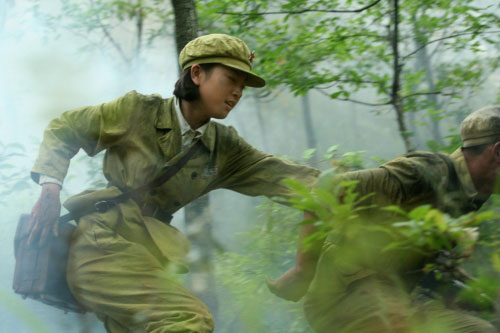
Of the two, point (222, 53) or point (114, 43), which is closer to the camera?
point (222, 53)

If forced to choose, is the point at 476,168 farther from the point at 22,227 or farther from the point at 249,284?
the point at 22,227

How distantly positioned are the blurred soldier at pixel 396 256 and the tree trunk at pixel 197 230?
1.53 m

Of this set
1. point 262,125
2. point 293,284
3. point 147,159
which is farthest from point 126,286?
point 262,125

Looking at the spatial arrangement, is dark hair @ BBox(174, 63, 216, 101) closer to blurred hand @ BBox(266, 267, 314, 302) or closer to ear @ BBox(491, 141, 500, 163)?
blurred hand @ BBox(266, 267, 314, 302)

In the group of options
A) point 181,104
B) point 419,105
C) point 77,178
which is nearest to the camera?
point 181,104

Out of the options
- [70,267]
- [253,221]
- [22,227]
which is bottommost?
[253,221]

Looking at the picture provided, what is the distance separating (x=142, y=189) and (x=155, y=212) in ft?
0.63

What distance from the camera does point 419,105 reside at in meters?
5.18

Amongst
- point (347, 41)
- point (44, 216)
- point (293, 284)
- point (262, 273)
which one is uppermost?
point (44, 216)

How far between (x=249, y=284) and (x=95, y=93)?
4195 mm

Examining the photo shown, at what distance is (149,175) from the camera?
3029 mm

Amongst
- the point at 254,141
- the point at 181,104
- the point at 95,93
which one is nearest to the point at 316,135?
the point at 254,141

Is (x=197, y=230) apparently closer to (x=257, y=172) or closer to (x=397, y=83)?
(x=257, y=172)

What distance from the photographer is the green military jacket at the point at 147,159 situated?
294cm
